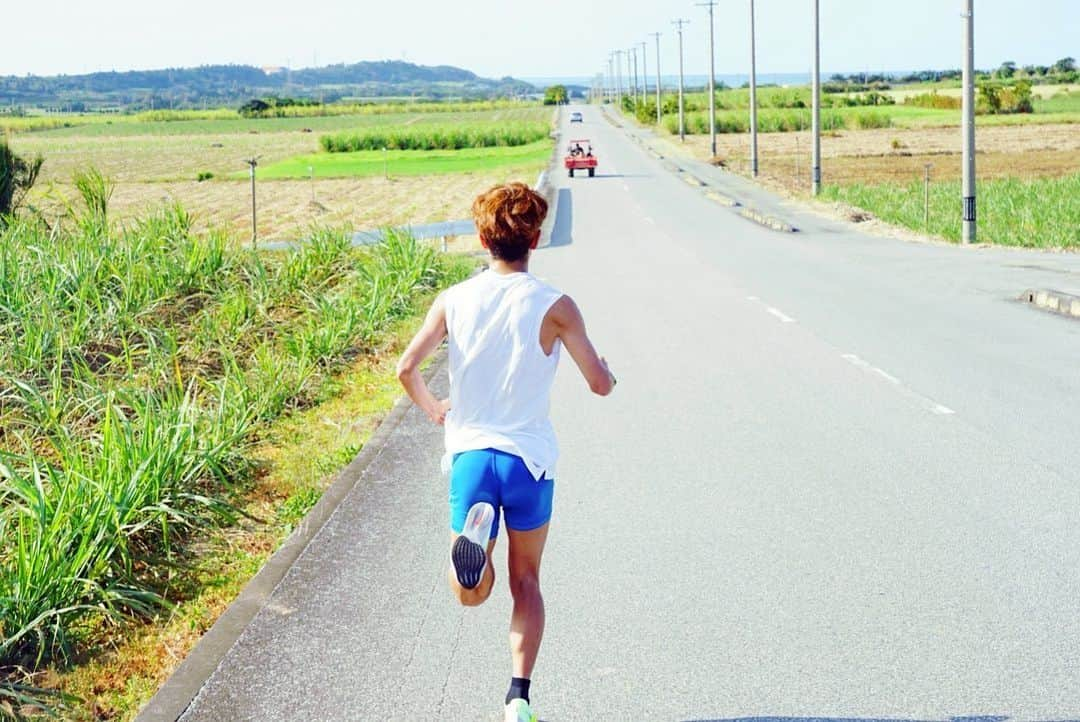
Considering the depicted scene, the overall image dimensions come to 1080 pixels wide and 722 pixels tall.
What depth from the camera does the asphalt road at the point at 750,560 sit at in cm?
523

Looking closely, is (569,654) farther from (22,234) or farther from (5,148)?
(5,148)

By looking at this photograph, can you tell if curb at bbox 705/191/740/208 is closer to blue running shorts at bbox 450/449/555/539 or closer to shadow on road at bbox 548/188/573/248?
shadow on road at bbox 548/188/573/248

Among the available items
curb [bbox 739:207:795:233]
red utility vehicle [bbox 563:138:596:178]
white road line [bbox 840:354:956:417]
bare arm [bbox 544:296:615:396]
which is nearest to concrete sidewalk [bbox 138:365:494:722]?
bare arm [bbox 544:296:615:396]

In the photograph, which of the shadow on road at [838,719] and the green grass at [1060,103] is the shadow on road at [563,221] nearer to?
the shadow on road at [838,719]

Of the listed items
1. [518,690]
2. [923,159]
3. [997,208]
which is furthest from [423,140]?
[518,690]

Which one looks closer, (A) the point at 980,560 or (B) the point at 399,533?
(A) the point at 980,560

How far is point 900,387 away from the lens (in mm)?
11625

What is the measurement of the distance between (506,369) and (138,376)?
8251mm

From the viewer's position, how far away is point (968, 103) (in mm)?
27219

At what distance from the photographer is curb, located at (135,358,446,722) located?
17.1 feet

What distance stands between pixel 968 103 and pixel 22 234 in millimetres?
18162

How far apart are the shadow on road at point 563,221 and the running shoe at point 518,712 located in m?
24.3

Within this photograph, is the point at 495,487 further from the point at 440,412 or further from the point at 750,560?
the point at 750,560

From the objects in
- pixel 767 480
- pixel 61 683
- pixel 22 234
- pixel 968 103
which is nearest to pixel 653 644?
pixel 61 683
